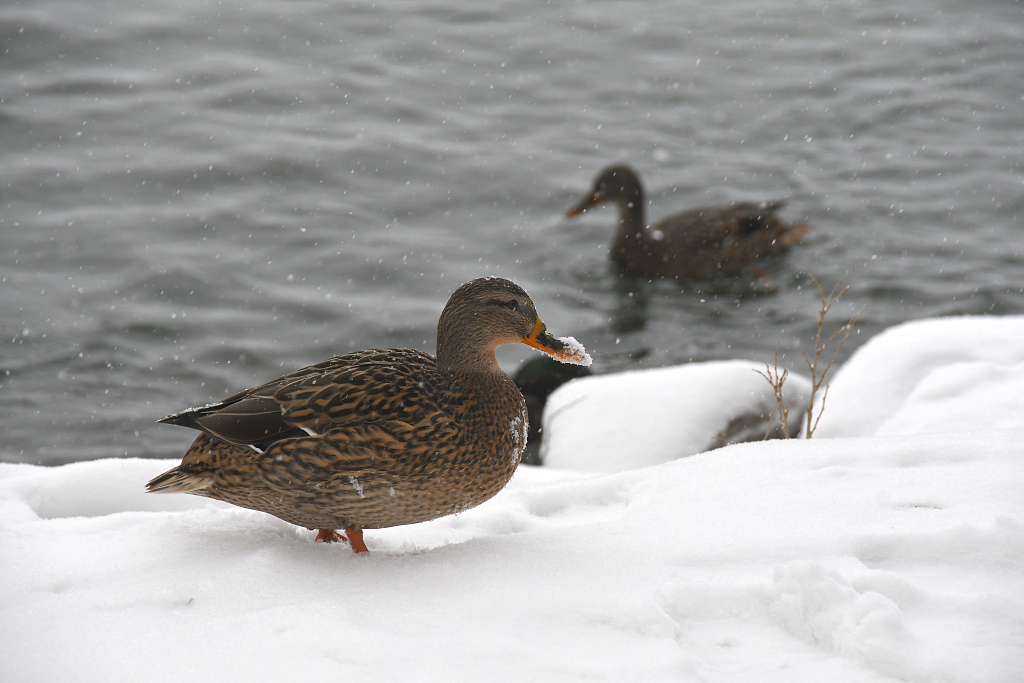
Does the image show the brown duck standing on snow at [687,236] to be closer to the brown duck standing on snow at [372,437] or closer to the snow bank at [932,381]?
the snow bank at [932,381]

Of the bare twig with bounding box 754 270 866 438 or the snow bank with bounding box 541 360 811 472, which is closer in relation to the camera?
the bare twig with bounding box 754 270 866 438

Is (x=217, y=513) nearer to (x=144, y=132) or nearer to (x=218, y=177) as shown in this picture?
(x=218, y=177)

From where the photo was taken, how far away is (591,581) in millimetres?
2549

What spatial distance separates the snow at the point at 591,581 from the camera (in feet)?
7.11

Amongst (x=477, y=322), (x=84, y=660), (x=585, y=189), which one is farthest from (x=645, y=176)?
(x=84, y=660)

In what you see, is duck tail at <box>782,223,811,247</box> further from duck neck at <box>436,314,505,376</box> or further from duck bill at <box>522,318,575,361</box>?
duck neck at <box>436,314,505,376</box>

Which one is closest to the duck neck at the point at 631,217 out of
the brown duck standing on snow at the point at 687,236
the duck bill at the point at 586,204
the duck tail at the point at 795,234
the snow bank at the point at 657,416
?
the brown duck standing on snow at the point at 687,236

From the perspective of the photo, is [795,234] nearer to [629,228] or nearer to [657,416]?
[629,228]

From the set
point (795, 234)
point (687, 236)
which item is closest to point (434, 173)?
point (687, 236)

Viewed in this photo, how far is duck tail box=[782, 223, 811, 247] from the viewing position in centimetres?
906

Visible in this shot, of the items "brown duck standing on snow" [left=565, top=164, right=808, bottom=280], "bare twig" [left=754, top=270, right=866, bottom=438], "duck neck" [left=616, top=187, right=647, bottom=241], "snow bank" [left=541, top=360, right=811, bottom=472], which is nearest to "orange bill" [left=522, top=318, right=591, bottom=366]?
"bare twig" [left=754, top=270, right=866, bottom=438]

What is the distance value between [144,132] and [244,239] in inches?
102

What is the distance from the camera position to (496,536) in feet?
9.84

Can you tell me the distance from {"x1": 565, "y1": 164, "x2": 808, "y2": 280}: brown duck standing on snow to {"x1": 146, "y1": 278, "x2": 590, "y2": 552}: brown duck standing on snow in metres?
5.83
